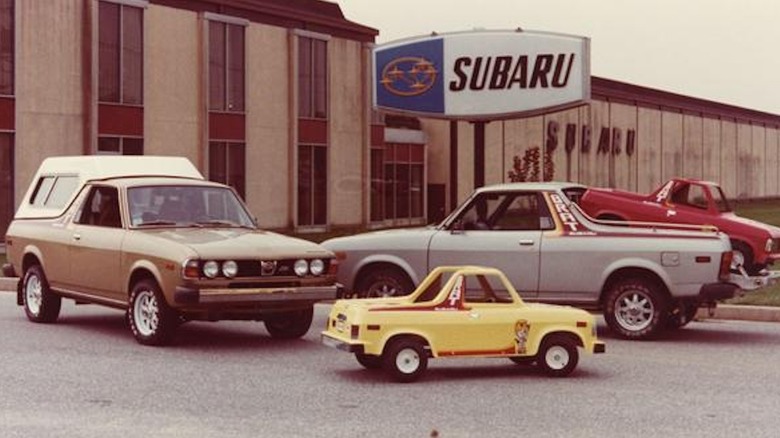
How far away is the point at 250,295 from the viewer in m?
12.8

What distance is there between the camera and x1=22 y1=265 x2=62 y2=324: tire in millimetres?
15539

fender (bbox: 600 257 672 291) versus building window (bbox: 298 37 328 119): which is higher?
building window (bbox: 298 37 328 119)

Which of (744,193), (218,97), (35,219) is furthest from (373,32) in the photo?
(744,193)

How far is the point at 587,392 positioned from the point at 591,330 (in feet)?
3.75

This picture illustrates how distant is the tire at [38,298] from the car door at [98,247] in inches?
32.4

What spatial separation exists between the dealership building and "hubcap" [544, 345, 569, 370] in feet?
42.4

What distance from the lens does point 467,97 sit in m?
27.9

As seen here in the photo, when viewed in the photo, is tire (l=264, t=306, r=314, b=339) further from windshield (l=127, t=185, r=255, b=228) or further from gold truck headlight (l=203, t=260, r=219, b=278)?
gold truck headlight (l=203, t=260, r=219, b=278)

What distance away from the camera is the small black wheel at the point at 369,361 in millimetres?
11609

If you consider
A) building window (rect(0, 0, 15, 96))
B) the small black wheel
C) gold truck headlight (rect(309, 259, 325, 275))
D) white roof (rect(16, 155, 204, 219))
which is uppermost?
building window (rect(0, 0, 15, 96))

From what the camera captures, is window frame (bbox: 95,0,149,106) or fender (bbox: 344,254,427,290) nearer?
fender (bbox: 344,254,427,290)

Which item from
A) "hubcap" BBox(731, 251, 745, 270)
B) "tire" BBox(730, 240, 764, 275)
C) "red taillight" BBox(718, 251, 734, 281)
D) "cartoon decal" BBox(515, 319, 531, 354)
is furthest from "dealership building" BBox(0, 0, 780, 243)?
"cartoon decal" BBox(515, 319, 531, 354)

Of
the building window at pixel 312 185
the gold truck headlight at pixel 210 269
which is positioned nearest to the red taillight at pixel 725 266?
the gold truck headlight at pixel 210 269

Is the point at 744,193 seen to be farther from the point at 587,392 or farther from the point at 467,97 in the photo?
the point at 587,392
